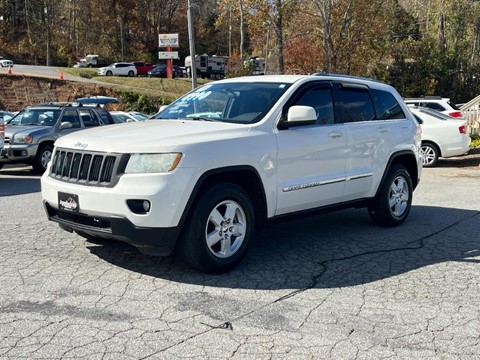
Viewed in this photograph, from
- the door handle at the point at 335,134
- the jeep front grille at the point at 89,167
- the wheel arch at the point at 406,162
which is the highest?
the door handle at the point at 335,134

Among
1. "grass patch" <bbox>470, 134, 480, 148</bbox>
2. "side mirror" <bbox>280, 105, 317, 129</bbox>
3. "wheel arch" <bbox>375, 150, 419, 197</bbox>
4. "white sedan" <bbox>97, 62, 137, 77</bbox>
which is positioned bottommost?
"grass patch" <bbox>470, 134, 480, 148</bbox>

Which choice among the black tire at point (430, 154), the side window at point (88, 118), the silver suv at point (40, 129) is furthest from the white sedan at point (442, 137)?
the silver suv at point (40, 129)

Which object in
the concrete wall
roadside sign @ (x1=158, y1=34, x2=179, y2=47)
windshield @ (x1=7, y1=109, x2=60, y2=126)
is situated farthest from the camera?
the concrete wall

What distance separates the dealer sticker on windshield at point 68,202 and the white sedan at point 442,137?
11636mm

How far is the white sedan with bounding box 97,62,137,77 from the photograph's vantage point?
58.0 m

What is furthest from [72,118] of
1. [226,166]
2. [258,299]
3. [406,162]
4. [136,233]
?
[258,299]

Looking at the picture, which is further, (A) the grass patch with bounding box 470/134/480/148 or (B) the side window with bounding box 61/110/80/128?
(A) the grass patch with bounding box 470/134/480/148

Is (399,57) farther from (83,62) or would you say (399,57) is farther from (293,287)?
(293,287)

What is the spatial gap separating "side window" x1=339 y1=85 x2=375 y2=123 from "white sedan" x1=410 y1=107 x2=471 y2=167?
8.45 meters

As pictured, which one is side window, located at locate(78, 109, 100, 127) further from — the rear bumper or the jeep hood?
the rear bumper

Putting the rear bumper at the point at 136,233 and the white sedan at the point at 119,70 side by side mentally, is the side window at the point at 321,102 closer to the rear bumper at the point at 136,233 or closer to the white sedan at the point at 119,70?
the rear bumper at the point at 136,233

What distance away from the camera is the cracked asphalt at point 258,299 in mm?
3844

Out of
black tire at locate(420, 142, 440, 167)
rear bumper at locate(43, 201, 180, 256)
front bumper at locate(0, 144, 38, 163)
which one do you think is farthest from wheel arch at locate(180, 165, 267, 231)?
black tire at locate(420, 142, 440, 167)

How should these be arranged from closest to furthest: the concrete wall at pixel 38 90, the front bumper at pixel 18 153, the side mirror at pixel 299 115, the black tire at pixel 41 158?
the side mirror at pixel 299 115, the front bumper at pixel 18 153, the black tire at pixel 41 158, the concrete wall at pixel 38 90
